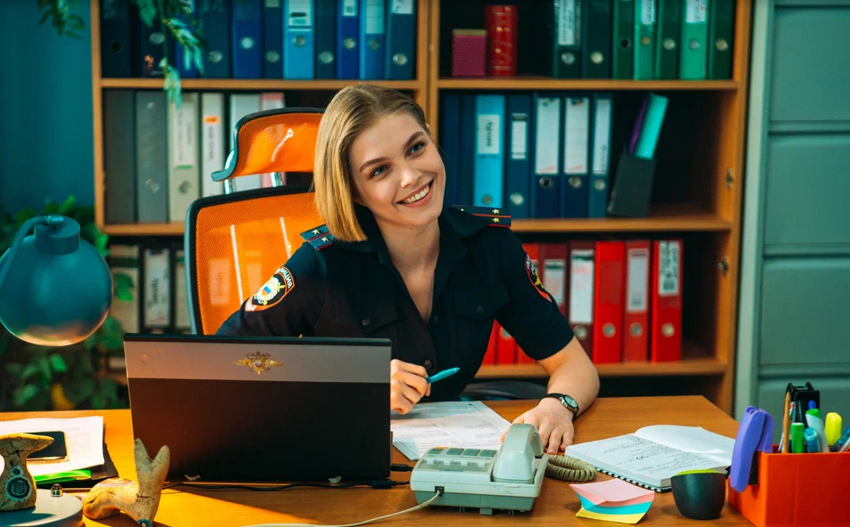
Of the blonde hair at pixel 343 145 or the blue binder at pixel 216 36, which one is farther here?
the blue binder at pixel 216 36

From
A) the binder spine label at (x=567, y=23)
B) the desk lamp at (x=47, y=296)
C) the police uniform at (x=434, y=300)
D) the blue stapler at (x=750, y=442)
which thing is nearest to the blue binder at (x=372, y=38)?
the binder spine label at (x=567, y=23)

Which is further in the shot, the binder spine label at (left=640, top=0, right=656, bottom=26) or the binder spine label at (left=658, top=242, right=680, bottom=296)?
the binder spine label at (left=658, top=242, right=680, bottom=296)

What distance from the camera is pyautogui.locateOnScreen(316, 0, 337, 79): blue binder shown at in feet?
7.95

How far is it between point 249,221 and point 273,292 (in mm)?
238

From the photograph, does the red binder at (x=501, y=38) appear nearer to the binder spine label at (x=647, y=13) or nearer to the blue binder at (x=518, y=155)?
the blue binder at (x=518, y=155)

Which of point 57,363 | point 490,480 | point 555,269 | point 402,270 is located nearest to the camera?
point 490,480

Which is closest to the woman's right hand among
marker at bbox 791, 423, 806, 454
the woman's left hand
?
the woman's left hand

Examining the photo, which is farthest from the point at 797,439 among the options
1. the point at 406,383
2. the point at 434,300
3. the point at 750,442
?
the point at 434,300

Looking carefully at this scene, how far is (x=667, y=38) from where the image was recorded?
8.23 ft

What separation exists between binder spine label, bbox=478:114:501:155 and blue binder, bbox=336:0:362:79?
368mm

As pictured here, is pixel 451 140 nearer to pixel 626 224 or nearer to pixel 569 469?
pixel 626 224

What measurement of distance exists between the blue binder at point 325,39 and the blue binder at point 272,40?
0.10 metres

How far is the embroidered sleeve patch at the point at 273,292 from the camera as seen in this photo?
1580 mm

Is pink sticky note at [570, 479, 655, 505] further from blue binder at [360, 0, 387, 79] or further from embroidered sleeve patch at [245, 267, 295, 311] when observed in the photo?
blue binder at [360, 0, 387, 79]
